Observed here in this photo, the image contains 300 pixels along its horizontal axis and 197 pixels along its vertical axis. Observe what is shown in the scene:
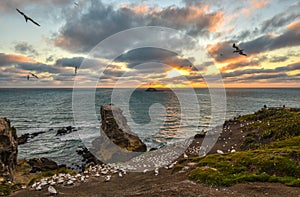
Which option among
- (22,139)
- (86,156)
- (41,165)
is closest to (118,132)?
(86,156)

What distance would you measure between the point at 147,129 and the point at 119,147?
102ft

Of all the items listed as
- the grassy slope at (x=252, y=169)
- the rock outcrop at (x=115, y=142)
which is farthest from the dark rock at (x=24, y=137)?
the grassy slope at (x=252, y=169)

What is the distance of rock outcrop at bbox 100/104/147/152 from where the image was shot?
40.1 metres

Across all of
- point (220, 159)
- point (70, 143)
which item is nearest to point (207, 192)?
point (220, 159)

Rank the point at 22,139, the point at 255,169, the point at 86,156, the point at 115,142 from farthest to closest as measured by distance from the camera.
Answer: the point at 22,139 < the point at 86,156 < the point at 115,142 < the point at 255,169

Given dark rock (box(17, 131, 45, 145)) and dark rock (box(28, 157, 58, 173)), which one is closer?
dark rock (box(28, 157, 58, 173))

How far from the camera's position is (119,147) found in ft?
130

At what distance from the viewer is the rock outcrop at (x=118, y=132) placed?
1578 inches

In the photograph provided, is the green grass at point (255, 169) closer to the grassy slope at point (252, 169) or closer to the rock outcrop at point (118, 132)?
the grassy slope at point (252, 169)

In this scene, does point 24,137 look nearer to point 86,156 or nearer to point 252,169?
point 86,156

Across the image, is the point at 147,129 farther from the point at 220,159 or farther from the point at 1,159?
the point at 220,159

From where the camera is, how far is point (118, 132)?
41.4 metres

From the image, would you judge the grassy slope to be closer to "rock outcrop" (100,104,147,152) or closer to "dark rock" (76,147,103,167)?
"rock outcrop" (100,104,147,152)

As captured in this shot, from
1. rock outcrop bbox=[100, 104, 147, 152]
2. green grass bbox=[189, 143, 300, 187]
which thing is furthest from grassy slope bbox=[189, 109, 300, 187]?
rock outcrop bbox=[100, 104, 147, 152]
